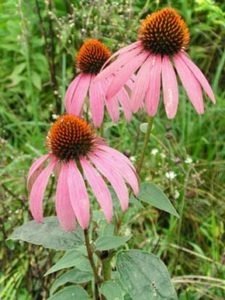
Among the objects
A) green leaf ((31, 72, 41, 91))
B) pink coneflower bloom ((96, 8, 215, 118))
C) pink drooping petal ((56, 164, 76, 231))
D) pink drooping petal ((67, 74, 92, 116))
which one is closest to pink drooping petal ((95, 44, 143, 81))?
pink coneflower bloom ((96, 8, 215, 118))

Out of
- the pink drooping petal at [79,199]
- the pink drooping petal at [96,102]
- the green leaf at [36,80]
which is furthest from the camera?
the green leaf at [36,80]

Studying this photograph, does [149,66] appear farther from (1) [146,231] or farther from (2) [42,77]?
(2) [42,77]

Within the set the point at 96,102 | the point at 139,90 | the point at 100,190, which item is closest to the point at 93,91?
the point at 96,102

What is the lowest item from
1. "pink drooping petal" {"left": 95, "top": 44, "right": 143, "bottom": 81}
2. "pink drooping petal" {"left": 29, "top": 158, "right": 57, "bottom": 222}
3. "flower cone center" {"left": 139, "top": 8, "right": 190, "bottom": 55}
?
"pink drooping petal" {"left": 29, "top": 158, "right": 57, "bottom": 222}

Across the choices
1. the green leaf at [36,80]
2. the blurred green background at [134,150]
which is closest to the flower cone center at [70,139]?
the blurred green background at [134,150]

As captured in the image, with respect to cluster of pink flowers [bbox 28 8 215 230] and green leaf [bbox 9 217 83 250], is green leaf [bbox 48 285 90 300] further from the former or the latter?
cluster of pink flowers [bbox 28 8 215 230]

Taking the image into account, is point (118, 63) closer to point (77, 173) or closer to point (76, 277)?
point (77, 173)

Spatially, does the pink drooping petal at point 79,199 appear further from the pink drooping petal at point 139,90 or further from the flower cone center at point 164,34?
the flower cone center at point 164,34
